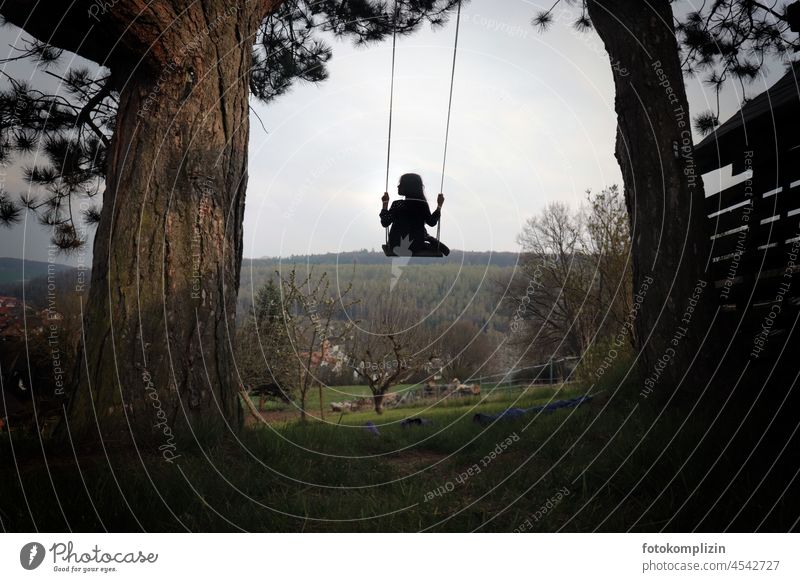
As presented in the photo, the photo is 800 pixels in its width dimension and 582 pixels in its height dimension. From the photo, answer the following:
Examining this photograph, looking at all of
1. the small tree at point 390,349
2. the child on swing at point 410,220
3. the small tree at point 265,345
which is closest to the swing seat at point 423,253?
the child on swing at point 410,220

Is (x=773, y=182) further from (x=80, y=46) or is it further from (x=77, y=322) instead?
(x=77, y=322)

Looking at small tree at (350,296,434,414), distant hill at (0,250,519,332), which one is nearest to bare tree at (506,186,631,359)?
distant hill at (0,250,519,332)

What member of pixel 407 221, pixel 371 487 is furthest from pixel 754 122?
pixel 371 487

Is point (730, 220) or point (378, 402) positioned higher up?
point (730, 220)

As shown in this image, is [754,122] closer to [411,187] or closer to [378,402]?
[411,187]

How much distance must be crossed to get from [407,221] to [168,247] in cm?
202

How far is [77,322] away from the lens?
3.68 meters

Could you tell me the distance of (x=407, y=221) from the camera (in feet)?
13.1

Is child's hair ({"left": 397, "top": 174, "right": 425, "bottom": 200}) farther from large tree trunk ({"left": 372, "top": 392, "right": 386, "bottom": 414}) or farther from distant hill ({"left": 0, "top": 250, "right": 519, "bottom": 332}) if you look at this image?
large tree trunk ({"left": 372, "top": 392, "right": 386, "bottom": 414})

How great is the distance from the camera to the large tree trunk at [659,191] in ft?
9.60

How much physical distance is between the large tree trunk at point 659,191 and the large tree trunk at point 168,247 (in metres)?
2.44

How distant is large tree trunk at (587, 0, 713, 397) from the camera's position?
2926mm

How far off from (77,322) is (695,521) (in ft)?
13.2

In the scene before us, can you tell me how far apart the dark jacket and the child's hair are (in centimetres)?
5
